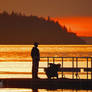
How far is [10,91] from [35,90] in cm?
110

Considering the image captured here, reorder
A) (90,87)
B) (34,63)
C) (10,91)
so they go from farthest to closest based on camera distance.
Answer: (34,63)
(90,87)
(10,91)

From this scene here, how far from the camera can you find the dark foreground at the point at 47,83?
70.3 ft

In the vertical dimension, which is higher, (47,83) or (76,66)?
(76,66)

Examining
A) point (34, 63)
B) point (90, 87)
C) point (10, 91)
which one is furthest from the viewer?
point (34, 63)

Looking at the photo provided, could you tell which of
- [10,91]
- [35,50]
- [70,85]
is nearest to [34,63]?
[35,50]

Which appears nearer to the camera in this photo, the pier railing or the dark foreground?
the dark foreground

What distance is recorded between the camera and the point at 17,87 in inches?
834

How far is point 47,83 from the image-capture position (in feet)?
72.1

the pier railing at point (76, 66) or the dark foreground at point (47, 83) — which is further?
the pier railing at point (76, 66)

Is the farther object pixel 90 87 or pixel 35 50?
pixel 35 50

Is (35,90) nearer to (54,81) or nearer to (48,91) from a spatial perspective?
(48,91)

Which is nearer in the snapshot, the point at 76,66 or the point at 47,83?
the point at 47,83

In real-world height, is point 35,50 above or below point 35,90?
above

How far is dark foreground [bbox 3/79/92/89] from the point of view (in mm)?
21422
